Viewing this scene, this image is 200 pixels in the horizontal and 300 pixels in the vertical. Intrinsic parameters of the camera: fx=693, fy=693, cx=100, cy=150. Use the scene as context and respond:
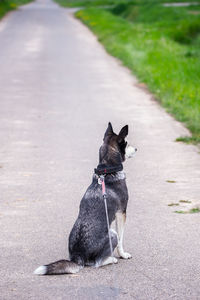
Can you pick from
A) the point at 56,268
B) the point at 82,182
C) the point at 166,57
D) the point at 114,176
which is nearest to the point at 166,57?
the point at 166,57

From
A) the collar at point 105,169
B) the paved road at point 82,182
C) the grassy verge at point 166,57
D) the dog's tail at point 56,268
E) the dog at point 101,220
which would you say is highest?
the collar at point 105,169

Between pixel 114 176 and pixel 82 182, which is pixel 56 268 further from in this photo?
pixel 82 182

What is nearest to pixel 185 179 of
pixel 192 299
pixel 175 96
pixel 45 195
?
pixel 45 195

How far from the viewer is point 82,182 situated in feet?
31.4

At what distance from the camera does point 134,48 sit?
25.3 m

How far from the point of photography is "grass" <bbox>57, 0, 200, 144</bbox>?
1560cm

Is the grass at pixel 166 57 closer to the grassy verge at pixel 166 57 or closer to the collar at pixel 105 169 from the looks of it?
the grassy verge at pixel 166 57

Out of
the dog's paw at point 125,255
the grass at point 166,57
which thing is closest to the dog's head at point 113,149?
the dog's paw at point 125,255

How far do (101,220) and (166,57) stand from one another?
1747cm

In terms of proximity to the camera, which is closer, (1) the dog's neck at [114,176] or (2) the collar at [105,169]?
(2) the collar at [105,169]

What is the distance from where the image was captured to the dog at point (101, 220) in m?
5.98

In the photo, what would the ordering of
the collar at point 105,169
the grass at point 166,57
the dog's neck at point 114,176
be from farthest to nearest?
the grass at point 166,57, the dog's neck at point 114,176, the collar at point 105,169

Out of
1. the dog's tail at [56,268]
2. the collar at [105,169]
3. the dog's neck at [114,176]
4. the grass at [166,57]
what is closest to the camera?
the dog's tail at [56,268]

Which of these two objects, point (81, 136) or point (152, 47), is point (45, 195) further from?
point (152, 47)
